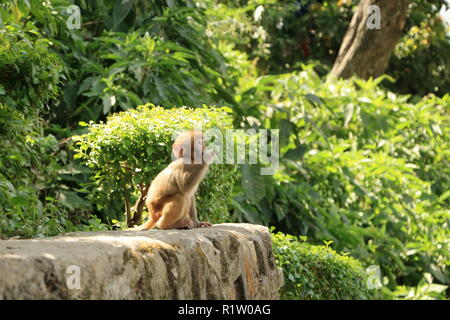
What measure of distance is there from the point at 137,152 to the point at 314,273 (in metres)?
2.48

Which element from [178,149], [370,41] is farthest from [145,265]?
Result: [370,41]

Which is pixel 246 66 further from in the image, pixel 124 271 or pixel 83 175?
pixel 124 271

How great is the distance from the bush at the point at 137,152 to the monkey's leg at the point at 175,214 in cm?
92

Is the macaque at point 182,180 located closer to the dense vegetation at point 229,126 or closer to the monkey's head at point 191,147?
the monkey's head at point 191,147

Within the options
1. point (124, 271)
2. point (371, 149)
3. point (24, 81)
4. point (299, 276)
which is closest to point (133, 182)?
point (24, 81)

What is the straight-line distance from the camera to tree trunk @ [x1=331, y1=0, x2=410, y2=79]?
579 inches

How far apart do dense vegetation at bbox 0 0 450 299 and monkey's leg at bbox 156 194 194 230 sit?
37.4 inches

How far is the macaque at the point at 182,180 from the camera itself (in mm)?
5832

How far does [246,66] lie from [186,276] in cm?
992

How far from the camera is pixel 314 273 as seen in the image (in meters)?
8.16
